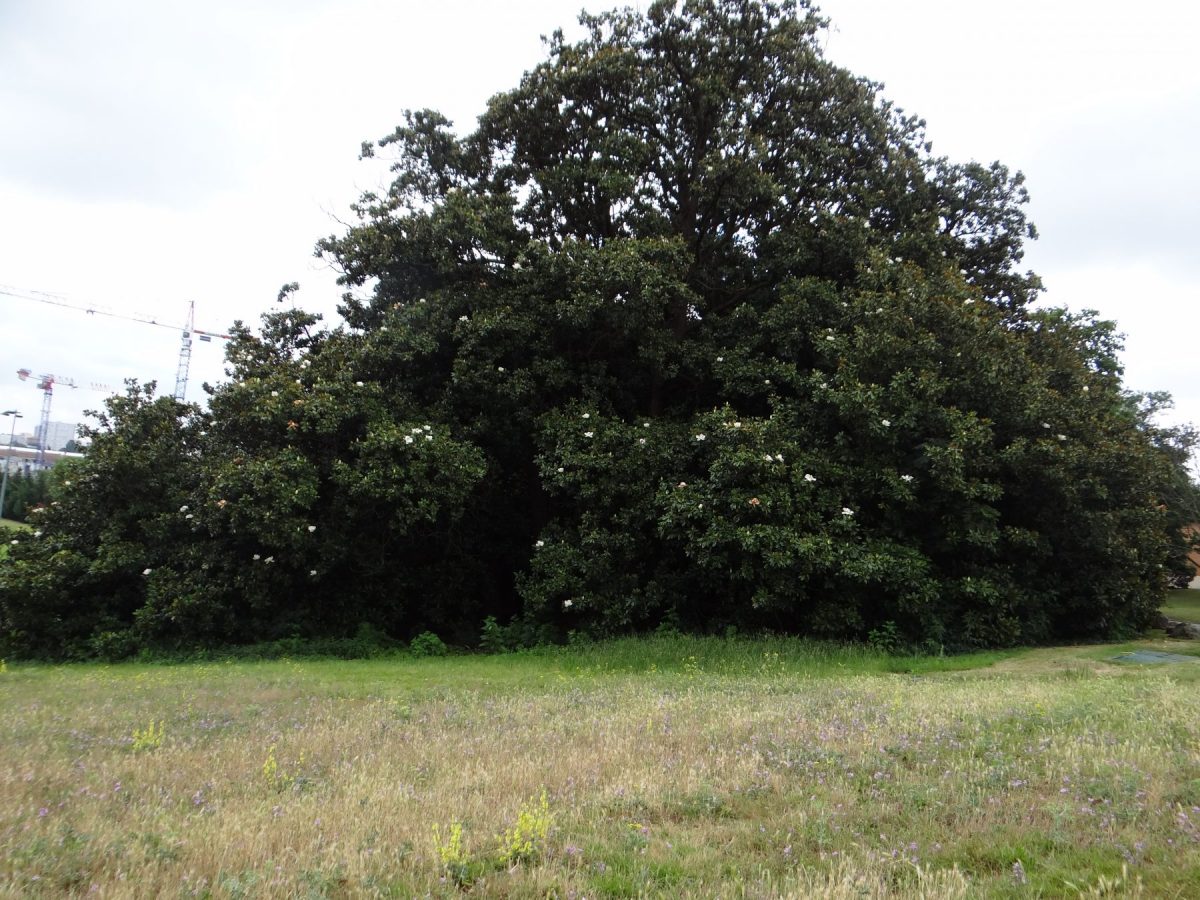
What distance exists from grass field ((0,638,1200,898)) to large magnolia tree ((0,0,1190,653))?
587cm

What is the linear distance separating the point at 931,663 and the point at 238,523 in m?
12.0

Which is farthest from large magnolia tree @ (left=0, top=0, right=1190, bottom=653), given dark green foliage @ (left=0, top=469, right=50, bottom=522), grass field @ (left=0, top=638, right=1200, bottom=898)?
dark green foliage @ (left=0, top=469, right=50, bottom=522)

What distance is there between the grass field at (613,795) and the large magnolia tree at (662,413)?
5872mm

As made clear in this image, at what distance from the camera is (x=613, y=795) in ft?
14.7

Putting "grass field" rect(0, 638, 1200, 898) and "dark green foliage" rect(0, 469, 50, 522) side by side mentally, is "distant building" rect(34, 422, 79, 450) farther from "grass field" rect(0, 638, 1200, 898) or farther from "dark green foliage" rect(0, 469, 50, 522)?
"grass field" rect(0, 638, 1200, 898)

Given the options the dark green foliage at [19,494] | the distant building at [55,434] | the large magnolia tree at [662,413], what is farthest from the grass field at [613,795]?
the distant building at [55,434]

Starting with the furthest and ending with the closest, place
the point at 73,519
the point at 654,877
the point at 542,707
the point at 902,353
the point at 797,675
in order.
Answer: the point at 73,519, the point at 902,353, the point at 797,675, the point at 542,707, the point at 654,877

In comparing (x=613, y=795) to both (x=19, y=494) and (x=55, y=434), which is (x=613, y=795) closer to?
(x=19, y=494)

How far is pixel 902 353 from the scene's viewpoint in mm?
14289

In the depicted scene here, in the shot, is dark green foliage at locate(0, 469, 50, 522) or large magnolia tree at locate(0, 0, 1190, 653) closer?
large magnolia tree at locate(0, 0, 1190, 653)

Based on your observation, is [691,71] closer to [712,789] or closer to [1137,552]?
[1137,552]

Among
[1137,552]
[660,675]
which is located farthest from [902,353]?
[660,675]

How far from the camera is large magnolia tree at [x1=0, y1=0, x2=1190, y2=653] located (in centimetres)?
1416

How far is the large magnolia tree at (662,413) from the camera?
46.4ft
